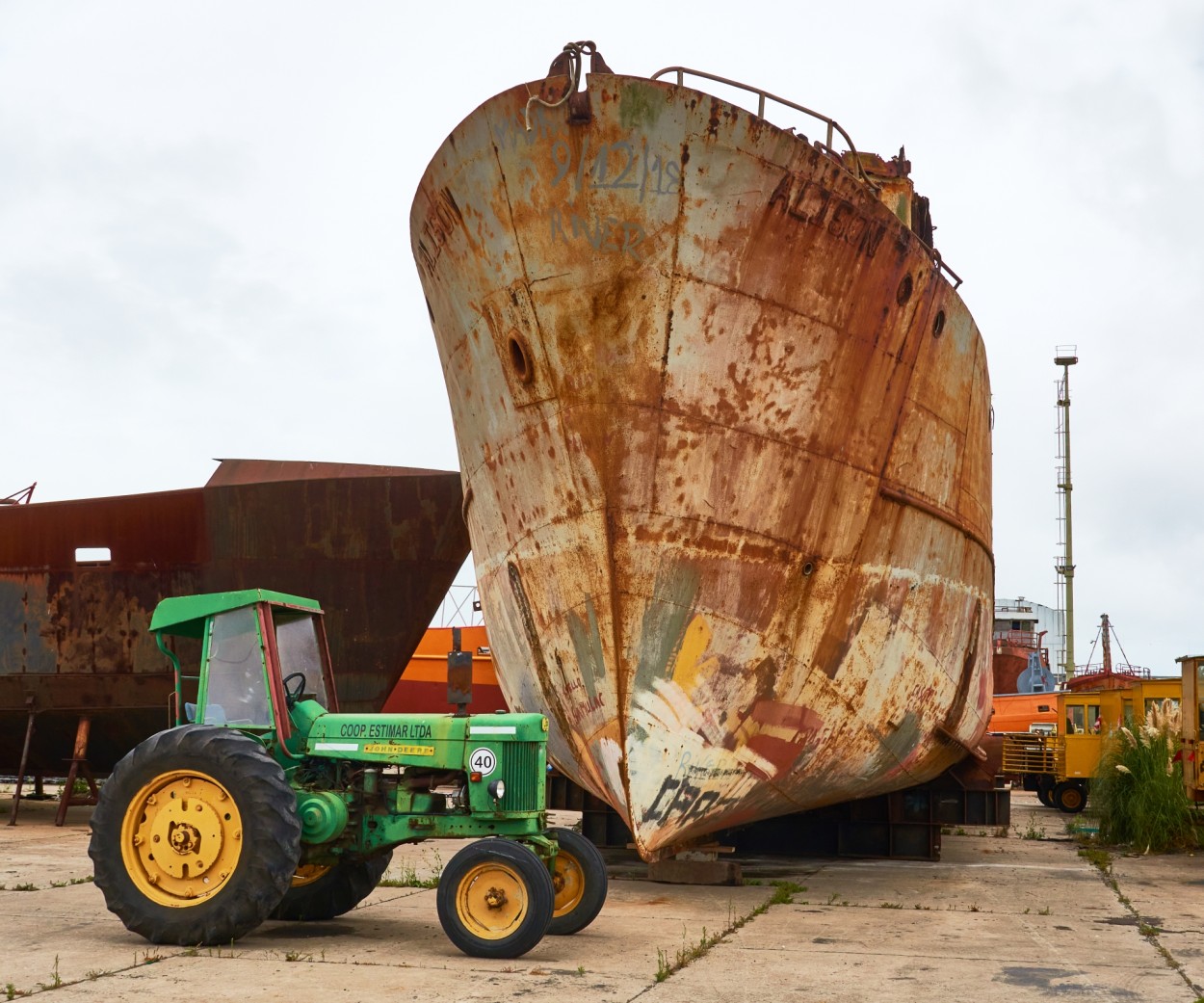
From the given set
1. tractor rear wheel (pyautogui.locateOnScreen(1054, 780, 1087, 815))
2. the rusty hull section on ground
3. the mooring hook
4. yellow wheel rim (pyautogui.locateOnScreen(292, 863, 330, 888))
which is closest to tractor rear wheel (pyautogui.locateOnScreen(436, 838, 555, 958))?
Answer: yellow wheel rim (pyautogui.locateOnScreen(292, 863, 330, 888))

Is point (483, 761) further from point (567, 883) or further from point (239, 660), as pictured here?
point (239, 660)

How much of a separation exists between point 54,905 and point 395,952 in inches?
113

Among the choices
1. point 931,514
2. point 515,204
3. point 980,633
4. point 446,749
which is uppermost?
point 515,204

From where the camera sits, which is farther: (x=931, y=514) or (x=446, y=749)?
(x=931, y=514)

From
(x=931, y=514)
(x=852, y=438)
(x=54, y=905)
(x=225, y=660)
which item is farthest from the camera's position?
(x=931, y=514)

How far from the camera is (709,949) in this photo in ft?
20.6

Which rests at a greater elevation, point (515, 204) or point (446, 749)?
point (515, 204)

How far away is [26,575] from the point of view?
1455 centimetres

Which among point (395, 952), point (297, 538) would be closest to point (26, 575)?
point (297, 538)

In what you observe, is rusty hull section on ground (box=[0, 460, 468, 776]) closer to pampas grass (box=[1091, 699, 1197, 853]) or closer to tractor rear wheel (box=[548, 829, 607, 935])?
pampas grass (box=[1091, 699, 1197, 853])

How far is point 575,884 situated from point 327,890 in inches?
57.1

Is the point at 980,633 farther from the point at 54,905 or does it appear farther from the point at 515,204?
the point at 54,905

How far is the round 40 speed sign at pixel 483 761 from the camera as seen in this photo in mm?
6305

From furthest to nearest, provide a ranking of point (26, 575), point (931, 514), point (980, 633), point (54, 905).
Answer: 1. point (26, 575)
2. point (980, 633)
3. point (931, 514)
4. point (54, 905)
